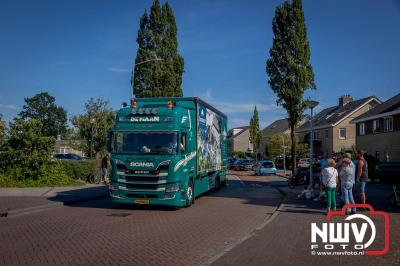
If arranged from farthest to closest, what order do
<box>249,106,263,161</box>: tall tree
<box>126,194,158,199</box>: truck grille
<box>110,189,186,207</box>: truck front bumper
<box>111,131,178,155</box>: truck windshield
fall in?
<box>249,106,263,161</box>: tall tree, <box>111,131,178,155</box>: truck windshield, <box>126,194,158,199</box>: truck grille, <box>110,189,186,207</box>: truck front bumper

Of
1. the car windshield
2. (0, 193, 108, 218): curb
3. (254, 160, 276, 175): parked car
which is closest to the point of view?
(0, 193, 108, 218): curb

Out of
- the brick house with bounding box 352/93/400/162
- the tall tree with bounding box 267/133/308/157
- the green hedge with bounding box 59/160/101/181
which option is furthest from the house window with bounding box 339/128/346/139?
the green hedge with bounding box 59/160/101/181

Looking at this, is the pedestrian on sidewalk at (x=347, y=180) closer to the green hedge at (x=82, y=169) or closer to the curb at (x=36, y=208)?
the curb at (x=36, y=208)

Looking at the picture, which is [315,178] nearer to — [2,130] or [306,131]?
[2,130]

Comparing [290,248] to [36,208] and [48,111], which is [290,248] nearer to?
[36,208]

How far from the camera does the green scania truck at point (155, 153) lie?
14273 mm

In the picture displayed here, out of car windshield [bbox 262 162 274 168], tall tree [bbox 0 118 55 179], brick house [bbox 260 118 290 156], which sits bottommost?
car windshield [bbox 262 162 274 168]

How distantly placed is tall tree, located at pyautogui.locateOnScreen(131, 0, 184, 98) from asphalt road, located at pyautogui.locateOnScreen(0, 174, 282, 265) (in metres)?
→ 20.7

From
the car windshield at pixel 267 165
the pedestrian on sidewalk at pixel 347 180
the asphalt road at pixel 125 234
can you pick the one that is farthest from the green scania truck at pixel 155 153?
the car windshield at pixel 267 165

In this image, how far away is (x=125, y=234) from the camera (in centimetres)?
1031

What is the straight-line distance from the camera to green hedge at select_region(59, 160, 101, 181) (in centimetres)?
2597

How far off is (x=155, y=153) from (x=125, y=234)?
4.54 metres

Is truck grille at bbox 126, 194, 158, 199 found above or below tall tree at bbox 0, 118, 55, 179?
below

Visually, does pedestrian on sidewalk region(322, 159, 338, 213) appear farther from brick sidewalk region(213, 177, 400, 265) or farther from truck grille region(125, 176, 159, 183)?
truck grille region(125, 176, 159, 183)
